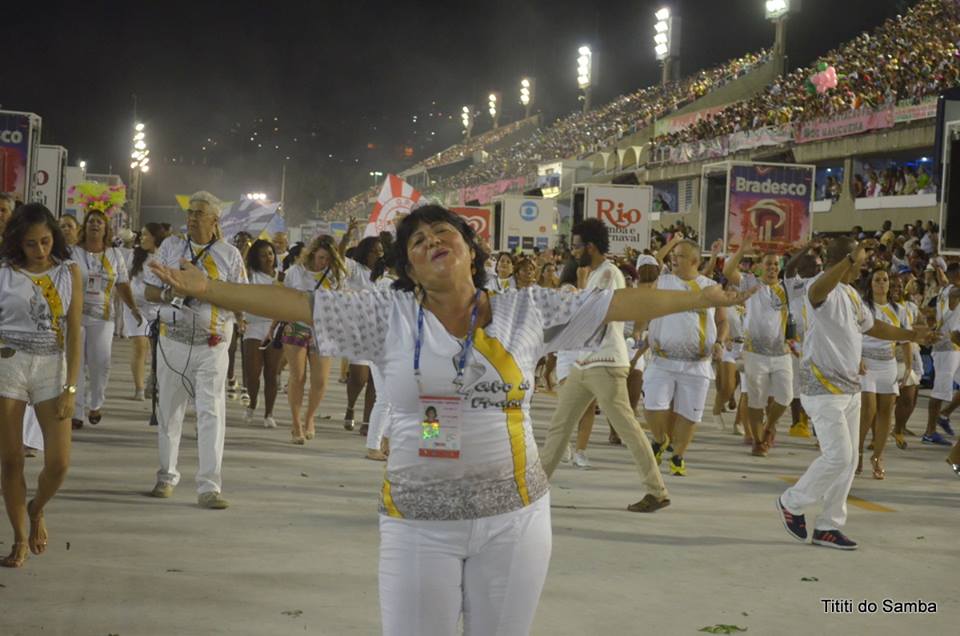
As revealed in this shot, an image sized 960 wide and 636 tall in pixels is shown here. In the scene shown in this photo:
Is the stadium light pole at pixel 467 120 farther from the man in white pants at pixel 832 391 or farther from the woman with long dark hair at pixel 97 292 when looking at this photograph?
the man in white pants at pixel 832 391

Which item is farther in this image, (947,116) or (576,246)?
(947,116)

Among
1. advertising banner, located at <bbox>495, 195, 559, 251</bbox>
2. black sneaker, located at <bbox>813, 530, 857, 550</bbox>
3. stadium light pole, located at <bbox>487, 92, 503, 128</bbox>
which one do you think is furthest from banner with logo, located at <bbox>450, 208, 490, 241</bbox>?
stadium light pole, located at <bbox>487, 92, 503, 128</bbox>

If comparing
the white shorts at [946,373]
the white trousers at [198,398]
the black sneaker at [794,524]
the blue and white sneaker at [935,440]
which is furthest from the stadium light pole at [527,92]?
the black sneaker at [794,524]

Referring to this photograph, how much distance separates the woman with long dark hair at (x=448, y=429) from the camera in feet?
11.1

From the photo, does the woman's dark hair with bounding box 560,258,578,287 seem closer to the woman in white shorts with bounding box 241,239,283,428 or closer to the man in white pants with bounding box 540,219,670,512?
the man in white pants with bounding box 540,219,670,512

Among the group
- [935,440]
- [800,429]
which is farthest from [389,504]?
[935,440]

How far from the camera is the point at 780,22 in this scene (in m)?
55.3

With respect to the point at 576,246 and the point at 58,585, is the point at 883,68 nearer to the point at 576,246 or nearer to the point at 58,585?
the point at 576,246

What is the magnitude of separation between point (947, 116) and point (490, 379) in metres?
10.7

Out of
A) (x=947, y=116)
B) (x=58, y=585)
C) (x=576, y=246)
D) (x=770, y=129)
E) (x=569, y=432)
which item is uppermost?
(x=770, y=129)

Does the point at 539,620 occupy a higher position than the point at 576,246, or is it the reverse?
the point at 576,246

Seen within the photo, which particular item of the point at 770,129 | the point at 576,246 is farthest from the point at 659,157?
the point at 576,246

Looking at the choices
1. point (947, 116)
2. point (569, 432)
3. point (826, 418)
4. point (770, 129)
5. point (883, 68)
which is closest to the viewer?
point (826, 418)

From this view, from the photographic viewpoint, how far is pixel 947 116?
41.7 feet
